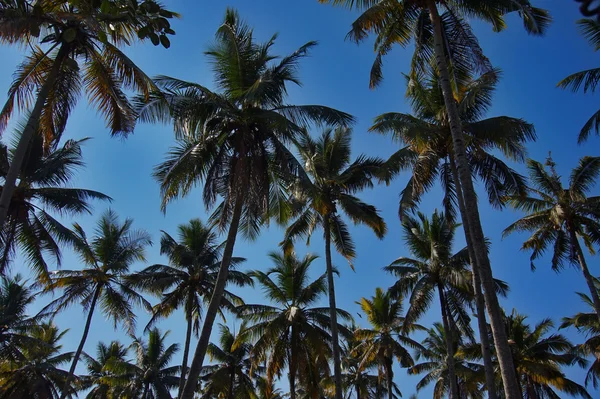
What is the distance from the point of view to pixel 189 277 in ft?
75.8

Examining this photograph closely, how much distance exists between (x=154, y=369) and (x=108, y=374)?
6206 millimetres

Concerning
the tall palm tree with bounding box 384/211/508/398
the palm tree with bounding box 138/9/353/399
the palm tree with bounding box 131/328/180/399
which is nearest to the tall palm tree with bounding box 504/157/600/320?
the tall palm tree with bounding box 384/211/508/398

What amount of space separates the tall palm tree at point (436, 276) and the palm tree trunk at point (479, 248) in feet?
28.8

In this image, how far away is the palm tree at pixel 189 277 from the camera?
2286 centimetres

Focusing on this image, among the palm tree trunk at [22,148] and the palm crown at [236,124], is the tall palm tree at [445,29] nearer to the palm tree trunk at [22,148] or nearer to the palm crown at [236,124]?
the palm crown at [236,124]

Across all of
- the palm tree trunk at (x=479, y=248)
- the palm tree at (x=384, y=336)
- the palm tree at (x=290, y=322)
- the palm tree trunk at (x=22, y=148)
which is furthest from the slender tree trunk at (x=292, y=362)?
the palm tree trunk at (x=22, y=148)

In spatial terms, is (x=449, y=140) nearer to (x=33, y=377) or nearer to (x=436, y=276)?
(x=436, y=276)

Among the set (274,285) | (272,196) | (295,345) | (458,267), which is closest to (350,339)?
(295,345)

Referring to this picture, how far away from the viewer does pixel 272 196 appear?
14.7 m

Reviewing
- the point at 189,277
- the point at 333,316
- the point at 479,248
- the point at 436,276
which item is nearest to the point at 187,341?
the point at 189,277

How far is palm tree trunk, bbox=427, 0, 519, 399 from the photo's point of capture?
9.09m

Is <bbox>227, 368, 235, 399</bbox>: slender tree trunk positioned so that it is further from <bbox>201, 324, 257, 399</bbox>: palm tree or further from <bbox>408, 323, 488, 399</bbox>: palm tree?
<bbox>408, 323, 488, 399</bbox>: palm tree

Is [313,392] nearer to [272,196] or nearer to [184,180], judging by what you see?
[272,196]

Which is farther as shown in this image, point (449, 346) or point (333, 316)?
point (449, 346)
